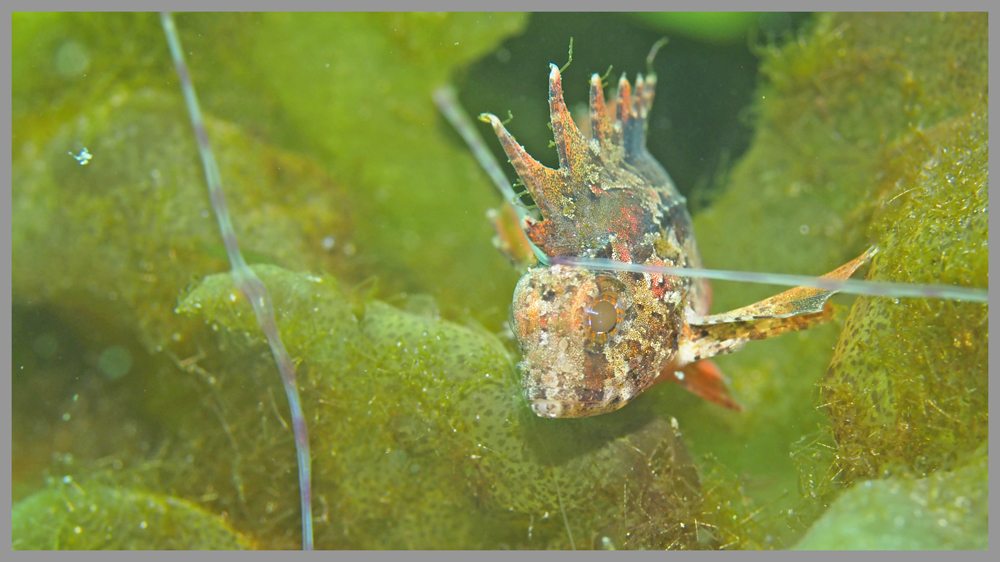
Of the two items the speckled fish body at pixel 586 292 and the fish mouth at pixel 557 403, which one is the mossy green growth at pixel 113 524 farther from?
the speckled fish body at pixel 586 292

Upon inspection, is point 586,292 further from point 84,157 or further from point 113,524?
point 84,157

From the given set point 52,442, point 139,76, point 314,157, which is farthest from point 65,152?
point 52,442

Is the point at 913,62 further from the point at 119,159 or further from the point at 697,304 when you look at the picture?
the point at 119,159

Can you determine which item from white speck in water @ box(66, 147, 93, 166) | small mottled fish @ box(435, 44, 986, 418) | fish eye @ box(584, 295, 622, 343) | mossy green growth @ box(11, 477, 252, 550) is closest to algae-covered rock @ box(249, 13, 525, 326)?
white speck in water @ box(66, 147, 93, 166)

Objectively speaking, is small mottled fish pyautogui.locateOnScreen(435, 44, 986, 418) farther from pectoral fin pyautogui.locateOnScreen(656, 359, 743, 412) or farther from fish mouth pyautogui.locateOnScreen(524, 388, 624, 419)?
pectoral fin pyautogui.locateOnScreen(656, 359, 743, 412)

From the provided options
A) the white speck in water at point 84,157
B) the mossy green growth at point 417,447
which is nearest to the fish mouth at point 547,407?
the mossy green growth at point 417,447
